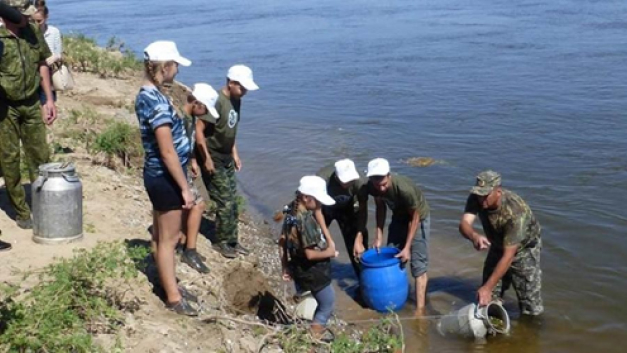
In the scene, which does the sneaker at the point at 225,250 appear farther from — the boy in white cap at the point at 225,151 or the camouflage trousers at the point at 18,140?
the camouflage trousers at the point at 18,140

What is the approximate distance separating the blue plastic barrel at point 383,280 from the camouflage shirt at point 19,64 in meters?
3.27

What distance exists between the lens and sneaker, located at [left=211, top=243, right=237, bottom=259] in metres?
7.27

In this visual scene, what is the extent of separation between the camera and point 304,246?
5848 mm

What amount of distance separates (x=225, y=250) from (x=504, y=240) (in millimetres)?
2551

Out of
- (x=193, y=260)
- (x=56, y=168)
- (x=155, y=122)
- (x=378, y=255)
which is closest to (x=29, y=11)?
(x=56, y=168)

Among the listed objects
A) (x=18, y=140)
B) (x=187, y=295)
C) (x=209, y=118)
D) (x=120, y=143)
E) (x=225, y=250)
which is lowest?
(x=225, y=250)

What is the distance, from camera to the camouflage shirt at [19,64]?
6.11 metres

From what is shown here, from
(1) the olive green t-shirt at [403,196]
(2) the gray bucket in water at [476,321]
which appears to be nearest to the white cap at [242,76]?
(1) the olive green t-shirt at [403,196]

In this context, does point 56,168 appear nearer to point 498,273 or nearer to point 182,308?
point 182,308

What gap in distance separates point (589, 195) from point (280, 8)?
26.8m

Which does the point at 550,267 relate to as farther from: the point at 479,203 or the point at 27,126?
the point at 27,126

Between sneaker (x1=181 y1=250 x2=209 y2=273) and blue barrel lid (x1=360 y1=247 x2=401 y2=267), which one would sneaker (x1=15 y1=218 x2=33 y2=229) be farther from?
blue barrel lid (x1=360 y1=247 x2=401 y2=267)

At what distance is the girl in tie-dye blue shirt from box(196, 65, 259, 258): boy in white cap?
1504mm

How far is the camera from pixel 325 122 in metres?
15.4
